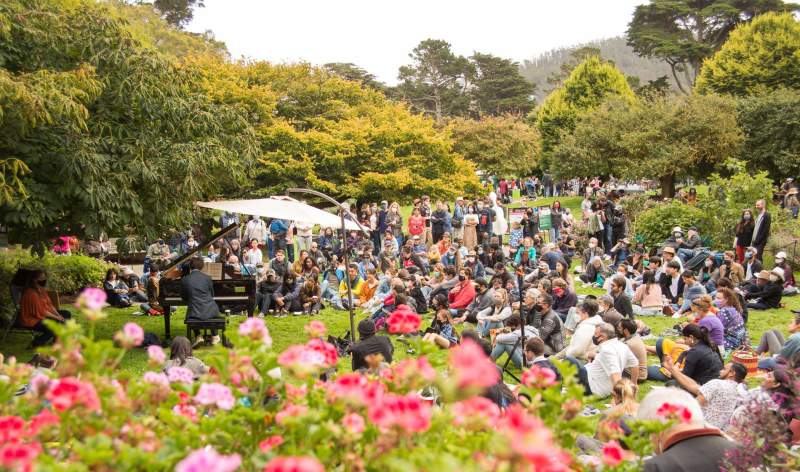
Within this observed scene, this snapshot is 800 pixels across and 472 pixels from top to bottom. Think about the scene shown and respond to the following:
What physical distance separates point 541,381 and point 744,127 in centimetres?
2918

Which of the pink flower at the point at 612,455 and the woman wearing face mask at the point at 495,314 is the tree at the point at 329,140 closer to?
the woman wearing face mask at the point at 495,314

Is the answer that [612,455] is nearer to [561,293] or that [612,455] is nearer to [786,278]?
Answer: [561,293]

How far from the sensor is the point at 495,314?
12.3 metres

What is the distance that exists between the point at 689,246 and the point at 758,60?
81.0ft

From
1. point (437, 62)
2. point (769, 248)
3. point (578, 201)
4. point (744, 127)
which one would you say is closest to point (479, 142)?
point (578, 201)

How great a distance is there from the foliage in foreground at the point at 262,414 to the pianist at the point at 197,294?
7505 millimetres

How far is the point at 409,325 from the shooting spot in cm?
342

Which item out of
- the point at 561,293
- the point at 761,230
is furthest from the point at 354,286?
the point at 761,230

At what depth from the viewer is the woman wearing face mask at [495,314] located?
11992 millimetres

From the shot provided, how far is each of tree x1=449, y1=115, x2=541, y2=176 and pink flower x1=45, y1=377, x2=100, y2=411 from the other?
33763 millimetres

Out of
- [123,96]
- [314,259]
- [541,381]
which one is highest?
[123,96]

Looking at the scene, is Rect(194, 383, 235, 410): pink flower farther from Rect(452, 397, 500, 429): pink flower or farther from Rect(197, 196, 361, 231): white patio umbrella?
Rect(197, 196, 361, 231): white patio umbrella

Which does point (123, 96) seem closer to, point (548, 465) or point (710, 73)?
point (548, 465)

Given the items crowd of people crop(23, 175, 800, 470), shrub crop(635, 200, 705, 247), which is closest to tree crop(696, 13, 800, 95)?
crowd of people crop(23, 175, 800, 470)
